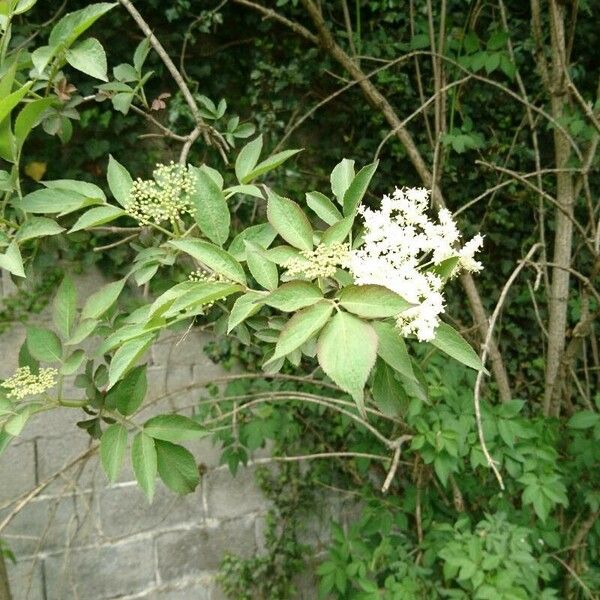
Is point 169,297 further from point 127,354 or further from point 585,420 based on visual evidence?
point 585,420

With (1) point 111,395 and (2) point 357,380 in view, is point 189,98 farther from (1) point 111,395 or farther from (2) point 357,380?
(2) point 357,380

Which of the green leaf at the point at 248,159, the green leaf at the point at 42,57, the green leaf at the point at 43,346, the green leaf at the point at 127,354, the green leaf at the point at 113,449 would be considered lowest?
the green leaf at the point at 113,449

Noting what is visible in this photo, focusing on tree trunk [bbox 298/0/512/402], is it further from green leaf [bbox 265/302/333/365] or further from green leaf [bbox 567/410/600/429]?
green leaf [bbox 265/302/333/365]

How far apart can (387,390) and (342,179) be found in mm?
298

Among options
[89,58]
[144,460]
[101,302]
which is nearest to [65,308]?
[101,302]

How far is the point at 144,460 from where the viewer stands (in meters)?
0.96

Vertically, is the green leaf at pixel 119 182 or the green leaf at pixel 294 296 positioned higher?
the green leaf at pixel 119 182

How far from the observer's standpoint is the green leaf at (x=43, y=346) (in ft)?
3.56

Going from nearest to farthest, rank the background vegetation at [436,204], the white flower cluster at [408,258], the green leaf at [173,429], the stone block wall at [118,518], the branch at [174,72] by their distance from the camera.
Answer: the white flower cluster at [408,258], the green leaf at [173,429], the branch at [174,72], the background vegetation at [436,204], the stone block wall at [118,518]

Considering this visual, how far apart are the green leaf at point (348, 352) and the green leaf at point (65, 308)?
1.94 feet

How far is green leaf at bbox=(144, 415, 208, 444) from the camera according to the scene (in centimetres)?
100

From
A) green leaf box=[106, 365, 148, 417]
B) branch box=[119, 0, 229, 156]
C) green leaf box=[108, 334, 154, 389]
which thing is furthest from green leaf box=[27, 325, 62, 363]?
branch box=[119, 0, 229, 156]

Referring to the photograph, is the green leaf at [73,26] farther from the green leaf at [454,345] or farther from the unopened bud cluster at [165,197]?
the green leaf at [454,345]

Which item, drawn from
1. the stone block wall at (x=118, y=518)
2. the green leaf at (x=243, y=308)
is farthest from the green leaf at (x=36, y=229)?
the stone block wall at (x=118, y=518)
